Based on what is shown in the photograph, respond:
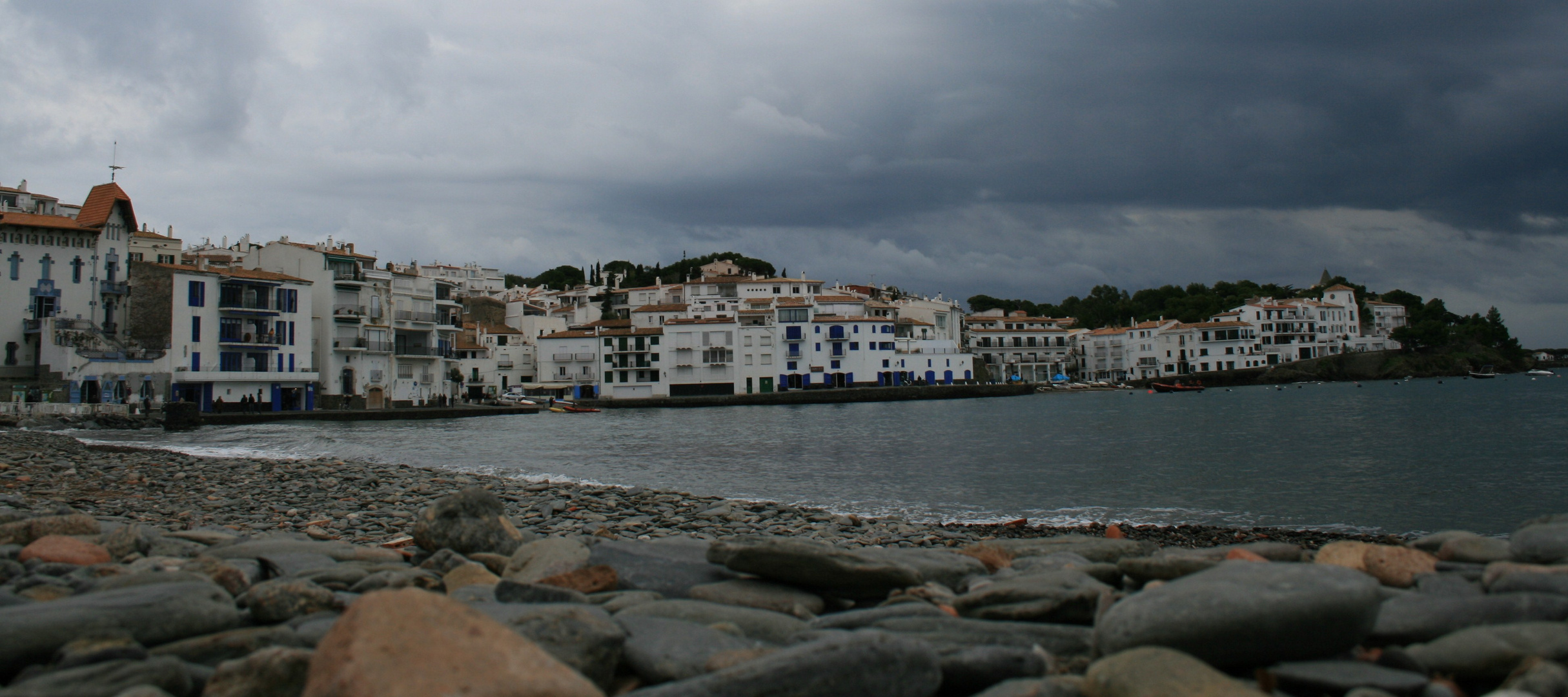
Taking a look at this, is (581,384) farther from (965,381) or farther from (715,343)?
(965,381)

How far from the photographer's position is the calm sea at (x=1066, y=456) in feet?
61.3

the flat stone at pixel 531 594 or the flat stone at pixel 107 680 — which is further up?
the flat stone at pixel 107 680

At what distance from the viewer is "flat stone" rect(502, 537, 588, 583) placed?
6.46m

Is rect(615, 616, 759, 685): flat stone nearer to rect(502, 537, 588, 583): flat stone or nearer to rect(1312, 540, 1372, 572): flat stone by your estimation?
rect(502, 537, 588, 583): flat stone

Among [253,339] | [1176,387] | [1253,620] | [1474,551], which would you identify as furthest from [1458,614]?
[1176,387]

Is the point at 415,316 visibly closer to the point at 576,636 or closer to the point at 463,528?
the point at 463,528

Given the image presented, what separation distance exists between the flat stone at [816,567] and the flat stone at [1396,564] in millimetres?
3223

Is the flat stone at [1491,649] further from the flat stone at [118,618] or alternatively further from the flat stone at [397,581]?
the flat stone at [118,618]

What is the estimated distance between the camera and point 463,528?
795 centimetres

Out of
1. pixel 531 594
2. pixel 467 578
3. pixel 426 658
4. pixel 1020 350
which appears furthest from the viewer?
pixel 1020 350

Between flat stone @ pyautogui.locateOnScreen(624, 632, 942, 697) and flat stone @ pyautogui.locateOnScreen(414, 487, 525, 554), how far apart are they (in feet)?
14.6

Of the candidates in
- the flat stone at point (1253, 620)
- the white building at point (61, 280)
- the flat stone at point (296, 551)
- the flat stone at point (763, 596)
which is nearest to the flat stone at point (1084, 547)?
the flat stone at point (763, 596)

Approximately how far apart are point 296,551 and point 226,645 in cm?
329

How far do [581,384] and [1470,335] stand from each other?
13392 centimetres
